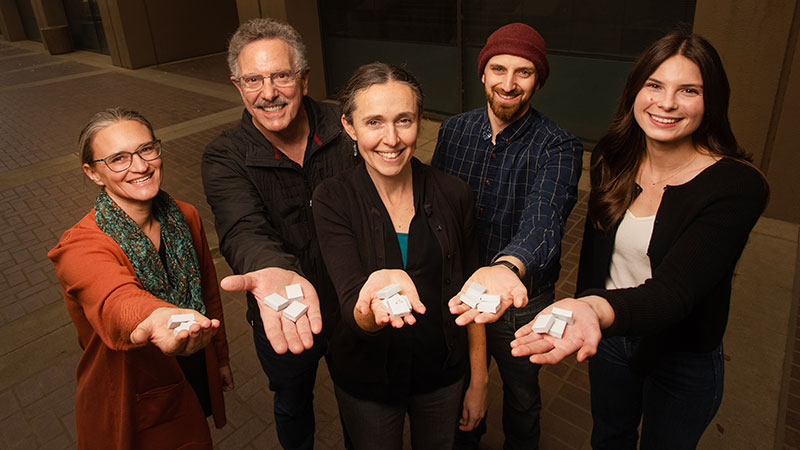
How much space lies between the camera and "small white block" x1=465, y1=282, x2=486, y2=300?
187cm

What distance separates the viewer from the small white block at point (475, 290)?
187 centimetres

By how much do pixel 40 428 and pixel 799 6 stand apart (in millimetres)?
7110

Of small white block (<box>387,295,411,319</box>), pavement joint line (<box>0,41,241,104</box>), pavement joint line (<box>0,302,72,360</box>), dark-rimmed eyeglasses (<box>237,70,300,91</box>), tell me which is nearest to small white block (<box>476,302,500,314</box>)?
small white block (<box>387,295,411,319</box>)

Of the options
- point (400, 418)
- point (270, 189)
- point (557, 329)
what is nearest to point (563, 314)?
point (557, 329)

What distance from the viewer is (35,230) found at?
6246mm

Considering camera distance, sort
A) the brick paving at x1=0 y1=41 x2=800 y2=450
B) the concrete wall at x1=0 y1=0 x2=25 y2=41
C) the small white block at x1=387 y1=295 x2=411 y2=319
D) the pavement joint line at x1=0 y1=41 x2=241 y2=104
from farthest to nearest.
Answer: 1. the concrete wall at x1=0 y1=0 x2=25 y2=41
2. the pavement joint line at x1=0 y1=41 x2=241 y2=104
3. the brick paving at x1=0 y1=41 x2=800 y2=450
4. the small white block at x1=387 y1=295 x2=411 y2=319

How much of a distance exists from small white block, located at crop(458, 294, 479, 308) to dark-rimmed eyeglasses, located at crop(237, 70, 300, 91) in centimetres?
129

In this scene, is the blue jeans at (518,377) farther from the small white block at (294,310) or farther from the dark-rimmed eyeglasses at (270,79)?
the dark-rimmed eyeglasses at (270,79)

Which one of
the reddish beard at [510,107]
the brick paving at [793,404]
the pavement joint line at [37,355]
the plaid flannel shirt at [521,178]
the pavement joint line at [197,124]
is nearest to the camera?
the plaid flannel shirt at [521,178]

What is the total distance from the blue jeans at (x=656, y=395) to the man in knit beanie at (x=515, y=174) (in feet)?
1.11

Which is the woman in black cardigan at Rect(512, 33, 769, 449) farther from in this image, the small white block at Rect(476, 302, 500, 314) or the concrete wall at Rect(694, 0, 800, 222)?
the concrete wall at Rect(694, 0, 800, 222)

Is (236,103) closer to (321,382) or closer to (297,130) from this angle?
(321,382)

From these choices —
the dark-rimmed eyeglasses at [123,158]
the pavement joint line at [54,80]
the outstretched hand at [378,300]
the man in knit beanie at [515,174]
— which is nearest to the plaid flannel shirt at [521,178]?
the man in knit beanie at [515,174]

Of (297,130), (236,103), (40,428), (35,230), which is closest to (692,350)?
(297,130)
